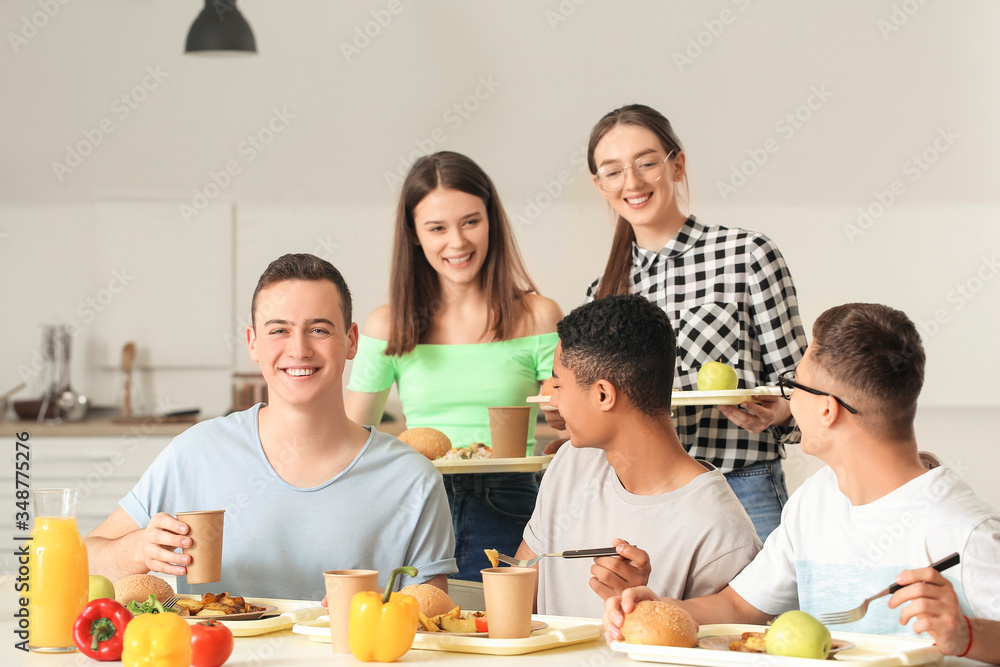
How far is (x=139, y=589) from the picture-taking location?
1614mm

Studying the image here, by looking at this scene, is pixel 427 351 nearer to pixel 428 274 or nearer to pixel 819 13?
pixel 428 274

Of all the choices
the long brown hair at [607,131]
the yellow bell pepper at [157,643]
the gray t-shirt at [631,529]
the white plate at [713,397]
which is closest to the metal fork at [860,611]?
the gray t-shirt at [631,529]

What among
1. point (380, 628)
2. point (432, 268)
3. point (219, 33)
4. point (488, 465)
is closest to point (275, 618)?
point (380, 628)

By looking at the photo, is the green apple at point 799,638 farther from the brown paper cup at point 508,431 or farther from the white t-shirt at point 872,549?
the brown paper cup at point 508,431

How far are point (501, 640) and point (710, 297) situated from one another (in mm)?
1309

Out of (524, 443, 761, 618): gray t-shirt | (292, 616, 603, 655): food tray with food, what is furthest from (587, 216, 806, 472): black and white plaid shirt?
(292, 616, 603, 655): food tray with food

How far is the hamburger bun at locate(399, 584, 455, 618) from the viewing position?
155 cm

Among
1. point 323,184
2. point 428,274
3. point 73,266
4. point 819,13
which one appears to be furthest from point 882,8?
point 73,266

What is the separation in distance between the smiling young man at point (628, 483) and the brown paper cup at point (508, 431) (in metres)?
0.52

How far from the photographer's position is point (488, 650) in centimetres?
142

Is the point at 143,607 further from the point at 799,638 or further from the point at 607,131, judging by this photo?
the point at 607,131

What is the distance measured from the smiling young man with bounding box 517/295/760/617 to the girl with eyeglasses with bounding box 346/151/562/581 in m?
0.69

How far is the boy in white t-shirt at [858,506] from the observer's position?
1.45 metres

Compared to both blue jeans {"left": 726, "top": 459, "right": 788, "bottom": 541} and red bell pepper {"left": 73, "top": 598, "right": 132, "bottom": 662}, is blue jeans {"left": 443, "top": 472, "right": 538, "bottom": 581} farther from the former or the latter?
red bell pepper {"left": 73, "top": 598, "right": 132, "bottom": 662}
